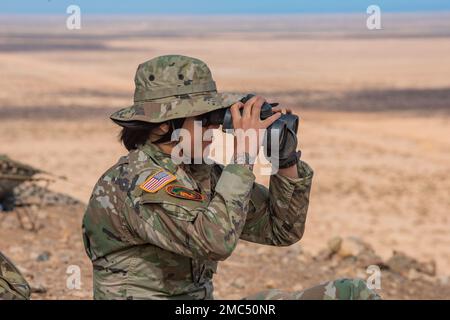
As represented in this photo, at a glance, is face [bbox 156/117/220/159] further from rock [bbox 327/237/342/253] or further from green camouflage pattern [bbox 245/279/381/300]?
rock [bbox 327/237/342/253]

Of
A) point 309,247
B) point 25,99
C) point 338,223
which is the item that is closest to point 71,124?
point 25,99

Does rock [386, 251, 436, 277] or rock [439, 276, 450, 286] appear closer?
rock [439, 276, 450, 286]

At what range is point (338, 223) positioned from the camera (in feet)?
37.8

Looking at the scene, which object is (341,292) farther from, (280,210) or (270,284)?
(270,284)

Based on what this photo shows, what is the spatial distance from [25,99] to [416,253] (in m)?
17.8

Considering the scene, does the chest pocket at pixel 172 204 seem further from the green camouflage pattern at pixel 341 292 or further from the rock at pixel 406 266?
the rock at pixel 406 266

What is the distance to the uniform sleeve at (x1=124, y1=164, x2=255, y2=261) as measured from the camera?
3.22m

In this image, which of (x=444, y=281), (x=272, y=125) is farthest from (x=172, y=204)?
(x=444, y=281)

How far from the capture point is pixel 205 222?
3.23 meters

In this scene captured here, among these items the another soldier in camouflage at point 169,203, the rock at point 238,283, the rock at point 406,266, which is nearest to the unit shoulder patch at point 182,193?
the another soldier in camouflage at point 169,203

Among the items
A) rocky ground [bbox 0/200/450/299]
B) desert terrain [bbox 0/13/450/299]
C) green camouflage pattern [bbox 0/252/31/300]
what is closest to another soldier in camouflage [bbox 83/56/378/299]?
green camouflage pattern [bbox 0/252/31/300]

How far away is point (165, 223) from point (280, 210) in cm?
63
